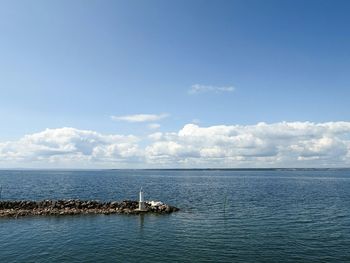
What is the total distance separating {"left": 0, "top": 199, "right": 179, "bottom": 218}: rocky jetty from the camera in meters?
53.1

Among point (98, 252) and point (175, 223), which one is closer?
point (98, 252)

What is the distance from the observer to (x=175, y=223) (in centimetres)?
4741

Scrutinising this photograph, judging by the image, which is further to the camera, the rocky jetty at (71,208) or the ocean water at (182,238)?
the rocky jetty at (71,208)

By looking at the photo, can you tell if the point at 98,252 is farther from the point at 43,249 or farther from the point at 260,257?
the point at 260,257

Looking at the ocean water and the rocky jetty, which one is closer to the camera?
the ocean water

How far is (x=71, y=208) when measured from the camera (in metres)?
56.6

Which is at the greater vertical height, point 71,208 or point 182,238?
point 71,208

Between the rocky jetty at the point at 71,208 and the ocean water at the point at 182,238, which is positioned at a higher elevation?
the rocky jetty at the point at 71,208

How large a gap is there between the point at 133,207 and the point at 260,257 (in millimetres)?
31100

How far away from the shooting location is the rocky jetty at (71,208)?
5306 cm

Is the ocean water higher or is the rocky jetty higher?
the rocky jetty

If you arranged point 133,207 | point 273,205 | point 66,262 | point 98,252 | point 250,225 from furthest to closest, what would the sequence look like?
1. point 273,205
2. point 133,207
3. point 250,225
4. point 98,252
5. point 66,262

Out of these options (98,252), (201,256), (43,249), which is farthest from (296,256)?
(43,249)

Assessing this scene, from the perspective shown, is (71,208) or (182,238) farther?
(71,208)
